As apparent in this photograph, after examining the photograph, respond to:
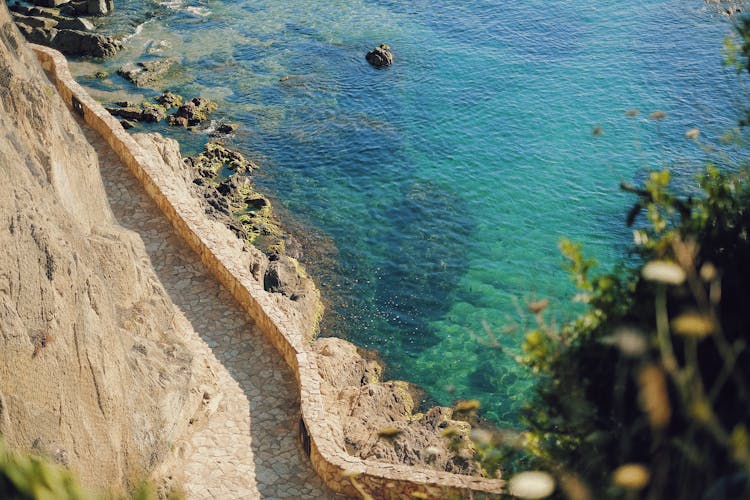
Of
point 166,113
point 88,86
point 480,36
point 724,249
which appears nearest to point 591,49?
point 480,36

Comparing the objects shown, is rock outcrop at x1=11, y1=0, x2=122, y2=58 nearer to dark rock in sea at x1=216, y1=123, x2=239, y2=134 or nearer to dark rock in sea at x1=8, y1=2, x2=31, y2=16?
dark rock in sea at x1=8, y1=2, x2=31, y2=16

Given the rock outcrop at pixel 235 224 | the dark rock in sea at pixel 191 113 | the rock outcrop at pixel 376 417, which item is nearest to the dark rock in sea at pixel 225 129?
the dark rock in sea at pixel 191 113

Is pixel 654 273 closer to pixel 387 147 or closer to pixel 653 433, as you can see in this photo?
pixel 653 433

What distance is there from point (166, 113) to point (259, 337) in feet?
71.5

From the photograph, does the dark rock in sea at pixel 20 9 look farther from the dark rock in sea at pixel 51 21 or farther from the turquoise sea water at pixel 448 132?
the turquoise sea water at pixel 448 132

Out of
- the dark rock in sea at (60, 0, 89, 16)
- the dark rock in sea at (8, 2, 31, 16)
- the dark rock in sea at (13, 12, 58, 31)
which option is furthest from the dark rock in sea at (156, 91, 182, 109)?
the dark rock in sea at (60, 0, 89, 16)

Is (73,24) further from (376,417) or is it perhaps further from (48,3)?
(376,417)

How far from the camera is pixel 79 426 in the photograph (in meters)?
13.0

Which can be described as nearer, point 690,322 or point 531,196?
point 690,322

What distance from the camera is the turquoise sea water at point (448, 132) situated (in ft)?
91.0

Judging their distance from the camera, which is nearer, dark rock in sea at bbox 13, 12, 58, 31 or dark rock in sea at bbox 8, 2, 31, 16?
dark rock in sea at bbox 13, 12, 58, 31

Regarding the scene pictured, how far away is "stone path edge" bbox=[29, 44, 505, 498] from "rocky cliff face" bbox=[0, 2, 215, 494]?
1.80m

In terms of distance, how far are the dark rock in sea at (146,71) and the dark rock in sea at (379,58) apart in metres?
11.0

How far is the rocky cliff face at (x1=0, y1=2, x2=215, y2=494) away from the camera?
39.9 ft
